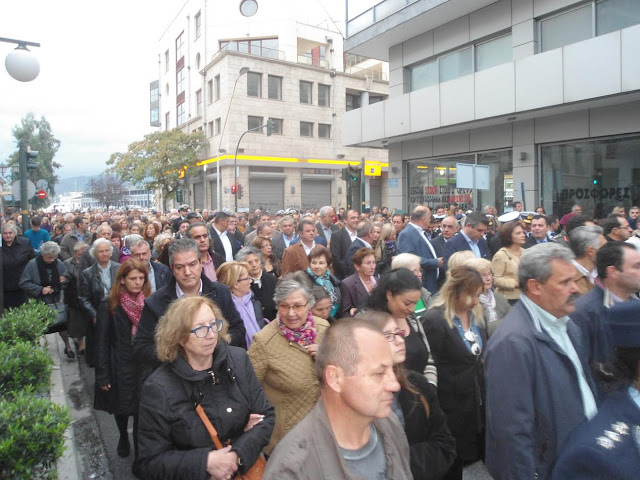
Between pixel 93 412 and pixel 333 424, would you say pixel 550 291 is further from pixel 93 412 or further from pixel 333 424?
pixel 93 412

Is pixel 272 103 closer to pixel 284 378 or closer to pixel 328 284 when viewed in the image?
pixel 328 284

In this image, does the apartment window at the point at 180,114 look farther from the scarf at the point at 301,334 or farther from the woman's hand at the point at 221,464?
the woman's hand at the point at 221,464

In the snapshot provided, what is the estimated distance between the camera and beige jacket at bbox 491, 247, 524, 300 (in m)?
5.86

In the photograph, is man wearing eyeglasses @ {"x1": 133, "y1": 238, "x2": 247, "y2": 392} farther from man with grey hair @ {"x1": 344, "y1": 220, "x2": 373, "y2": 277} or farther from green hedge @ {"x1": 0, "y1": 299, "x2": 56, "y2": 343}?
man with grey hair @ {"x1": 344, "y1": 220, "x2": 373, "y2": 277}

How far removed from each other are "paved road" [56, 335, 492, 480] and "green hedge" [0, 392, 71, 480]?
1.57m

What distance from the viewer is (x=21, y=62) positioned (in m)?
8.56

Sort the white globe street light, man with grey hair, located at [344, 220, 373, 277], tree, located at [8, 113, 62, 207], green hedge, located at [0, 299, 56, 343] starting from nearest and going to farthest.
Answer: green hedge, located at [0, 299, 56, 343], man with grey hair, located at [344, 220, 373, 277], the white globe street light, tree, located at [8, 113, 62, 207]

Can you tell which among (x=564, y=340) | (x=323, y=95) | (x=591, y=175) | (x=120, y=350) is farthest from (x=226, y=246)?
(x=323, y=95)

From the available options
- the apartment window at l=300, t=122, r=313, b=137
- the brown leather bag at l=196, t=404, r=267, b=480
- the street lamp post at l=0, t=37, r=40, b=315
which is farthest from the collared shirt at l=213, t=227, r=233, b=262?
the apartment window at l=300, t=122, r=313, b=137

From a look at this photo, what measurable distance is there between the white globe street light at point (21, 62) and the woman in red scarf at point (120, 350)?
5930 mm

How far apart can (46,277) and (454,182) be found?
1469 cm

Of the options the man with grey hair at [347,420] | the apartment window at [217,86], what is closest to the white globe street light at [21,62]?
the man with grey hair at [347,420]

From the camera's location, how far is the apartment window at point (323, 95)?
42844 millimetres

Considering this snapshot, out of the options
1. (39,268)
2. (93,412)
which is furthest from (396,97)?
(93,412)
